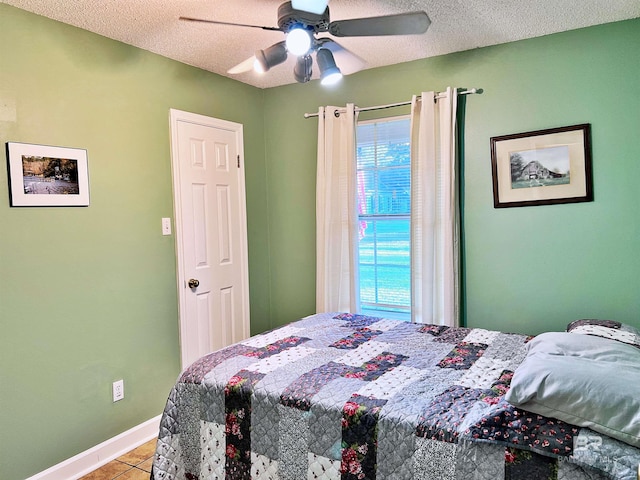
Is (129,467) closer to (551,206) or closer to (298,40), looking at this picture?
(298,40)

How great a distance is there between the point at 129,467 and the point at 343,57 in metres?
2.63

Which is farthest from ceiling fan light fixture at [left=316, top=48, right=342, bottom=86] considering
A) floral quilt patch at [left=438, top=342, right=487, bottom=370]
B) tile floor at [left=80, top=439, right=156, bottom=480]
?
tile floor at [left=80, top=439, right=156, bottom=480]

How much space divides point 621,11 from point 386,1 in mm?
1409

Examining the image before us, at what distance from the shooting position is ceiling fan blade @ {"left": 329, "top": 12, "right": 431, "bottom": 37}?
2.00 metres

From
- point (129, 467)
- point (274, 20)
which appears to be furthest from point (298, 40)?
point (129, 467)

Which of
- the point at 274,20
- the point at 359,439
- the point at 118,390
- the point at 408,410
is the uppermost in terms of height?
the point at 274,20

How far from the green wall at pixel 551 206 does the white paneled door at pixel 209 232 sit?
1.19m

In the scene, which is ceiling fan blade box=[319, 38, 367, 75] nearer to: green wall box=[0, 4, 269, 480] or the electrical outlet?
green wall box=[0, 4, 269, 480]

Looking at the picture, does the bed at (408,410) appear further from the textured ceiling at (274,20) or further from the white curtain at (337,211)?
the textured ceiling at (274,20)

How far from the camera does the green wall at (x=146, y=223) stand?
2350 millimetres

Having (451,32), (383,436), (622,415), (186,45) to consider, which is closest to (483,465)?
(383,436)

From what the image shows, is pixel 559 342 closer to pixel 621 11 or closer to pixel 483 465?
pixel 483 465

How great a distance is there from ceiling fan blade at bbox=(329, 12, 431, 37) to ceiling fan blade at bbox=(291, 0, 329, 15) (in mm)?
Answer: 207

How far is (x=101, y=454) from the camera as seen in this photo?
2660 millimetres
